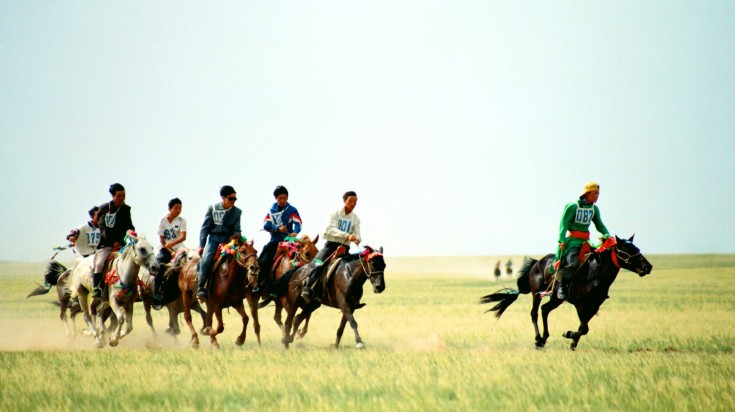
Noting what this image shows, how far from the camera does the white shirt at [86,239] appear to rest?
19.2 m

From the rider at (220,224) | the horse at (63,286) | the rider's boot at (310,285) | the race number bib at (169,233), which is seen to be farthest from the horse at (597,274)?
the horse at (63,286)

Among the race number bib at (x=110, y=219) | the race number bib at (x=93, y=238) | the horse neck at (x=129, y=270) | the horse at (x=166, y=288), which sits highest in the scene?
the race number bib at (x=110, y=219)

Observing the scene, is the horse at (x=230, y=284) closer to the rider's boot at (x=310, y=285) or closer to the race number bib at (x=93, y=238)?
the rider's boot at (x=310, y=285)

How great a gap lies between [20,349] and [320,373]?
26.9ft

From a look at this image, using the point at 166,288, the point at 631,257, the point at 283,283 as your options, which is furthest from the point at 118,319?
the point at 631,257

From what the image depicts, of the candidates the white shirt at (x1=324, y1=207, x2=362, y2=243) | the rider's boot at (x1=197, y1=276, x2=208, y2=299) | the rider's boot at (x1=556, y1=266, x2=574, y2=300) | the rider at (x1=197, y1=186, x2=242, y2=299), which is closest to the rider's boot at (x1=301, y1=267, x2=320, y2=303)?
the white shirt at (x1=324, y1=207, x2=362, y2=243)

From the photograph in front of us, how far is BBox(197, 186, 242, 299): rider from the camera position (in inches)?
651

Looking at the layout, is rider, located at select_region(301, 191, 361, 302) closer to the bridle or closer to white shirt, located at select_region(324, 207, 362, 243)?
white shirt, located at select_region(324, 207, 362, 243)

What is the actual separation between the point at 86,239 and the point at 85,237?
6cm

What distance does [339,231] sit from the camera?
643 inches

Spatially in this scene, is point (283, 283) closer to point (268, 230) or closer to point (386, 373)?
point (268, 230)

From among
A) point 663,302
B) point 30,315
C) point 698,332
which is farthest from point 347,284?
point 663,302

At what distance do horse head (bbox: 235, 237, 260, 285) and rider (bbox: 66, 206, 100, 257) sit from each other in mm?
4755

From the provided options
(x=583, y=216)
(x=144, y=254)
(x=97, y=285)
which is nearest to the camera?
(x=583, y=216)
